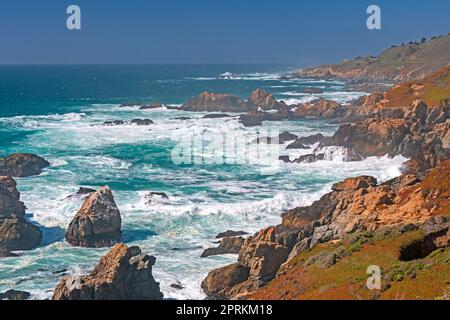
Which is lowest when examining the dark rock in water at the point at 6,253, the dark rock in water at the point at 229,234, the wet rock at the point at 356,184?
the dark rock in water at the point at 6,253

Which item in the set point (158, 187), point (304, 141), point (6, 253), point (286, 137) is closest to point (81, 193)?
point (158, 187)

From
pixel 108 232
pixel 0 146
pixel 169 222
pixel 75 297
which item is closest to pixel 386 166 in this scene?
pixel 169 222

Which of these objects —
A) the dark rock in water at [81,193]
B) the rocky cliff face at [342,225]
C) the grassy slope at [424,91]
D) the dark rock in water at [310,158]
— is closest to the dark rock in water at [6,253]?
the dark rock in water at [81,193]

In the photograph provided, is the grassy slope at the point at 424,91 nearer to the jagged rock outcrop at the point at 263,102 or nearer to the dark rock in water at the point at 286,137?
the dark rock in water at the point at 286,137

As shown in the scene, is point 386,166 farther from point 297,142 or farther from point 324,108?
point 324,108

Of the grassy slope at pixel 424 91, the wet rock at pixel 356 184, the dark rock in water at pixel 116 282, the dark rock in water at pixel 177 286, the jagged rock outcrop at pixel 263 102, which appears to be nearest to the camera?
the dark rock in water at pixel 116 282
